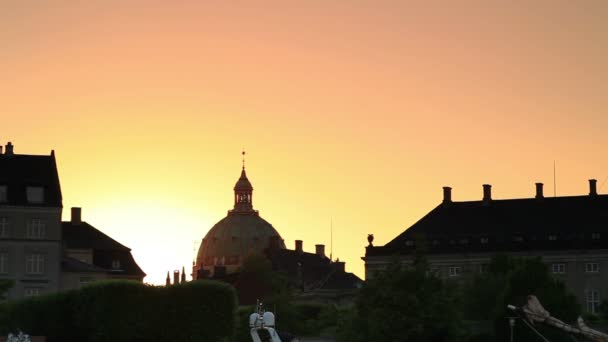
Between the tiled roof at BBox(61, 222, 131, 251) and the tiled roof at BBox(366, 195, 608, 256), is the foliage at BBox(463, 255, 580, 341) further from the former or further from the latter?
the tiled roof at BBox(61, 222, 131, 251)

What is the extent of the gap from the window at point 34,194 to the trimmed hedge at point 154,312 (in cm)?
5192

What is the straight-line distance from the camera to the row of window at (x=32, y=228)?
152m

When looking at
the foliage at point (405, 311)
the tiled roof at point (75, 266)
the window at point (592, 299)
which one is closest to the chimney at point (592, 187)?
the window at point (592, 299)

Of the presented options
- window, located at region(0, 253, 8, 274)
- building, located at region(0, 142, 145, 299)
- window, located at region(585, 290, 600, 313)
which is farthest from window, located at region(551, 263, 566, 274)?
window, located at region(0, 253, 8, 274)

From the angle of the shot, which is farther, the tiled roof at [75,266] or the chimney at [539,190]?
the chimney at [539,190]

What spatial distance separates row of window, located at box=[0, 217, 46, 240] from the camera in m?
152

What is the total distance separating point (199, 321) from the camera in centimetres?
9875

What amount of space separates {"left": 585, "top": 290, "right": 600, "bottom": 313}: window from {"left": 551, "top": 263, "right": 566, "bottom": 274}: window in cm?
425

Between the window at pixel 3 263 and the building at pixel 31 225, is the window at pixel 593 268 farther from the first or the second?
the window at pixel 3 263

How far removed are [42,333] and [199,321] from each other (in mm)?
9744

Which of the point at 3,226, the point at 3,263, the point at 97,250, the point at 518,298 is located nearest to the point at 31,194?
the point at 3,226

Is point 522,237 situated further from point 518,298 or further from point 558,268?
point 518,298

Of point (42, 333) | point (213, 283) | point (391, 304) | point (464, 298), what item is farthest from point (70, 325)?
point (464, 298)

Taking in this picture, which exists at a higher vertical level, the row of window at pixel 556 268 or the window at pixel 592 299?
the row of window at pixel 556 268
